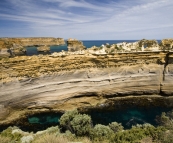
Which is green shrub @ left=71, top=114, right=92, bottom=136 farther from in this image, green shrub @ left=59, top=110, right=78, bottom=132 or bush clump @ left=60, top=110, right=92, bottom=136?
green shrub @ left=59, top=110, right=78, bottom=132

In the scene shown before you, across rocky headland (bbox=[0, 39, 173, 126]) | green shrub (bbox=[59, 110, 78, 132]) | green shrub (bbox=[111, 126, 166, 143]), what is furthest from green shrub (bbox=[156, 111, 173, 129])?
green shrub (bbox=[59, 110, 78, 132])

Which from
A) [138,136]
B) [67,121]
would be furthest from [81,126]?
[138,136]

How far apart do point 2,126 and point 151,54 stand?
19746 millimetres

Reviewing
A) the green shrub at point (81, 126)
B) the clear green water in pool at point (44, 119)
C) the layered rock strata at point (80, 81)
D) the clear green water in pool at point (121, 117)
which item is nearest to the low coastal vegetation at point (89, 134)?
the green shrub at point (81, 126)

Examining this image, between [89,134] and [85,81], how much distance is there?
10360mm

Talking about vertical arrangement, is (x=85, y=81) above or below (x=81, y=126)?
above

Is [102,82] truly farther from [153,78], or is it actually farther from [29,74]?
[29,74]

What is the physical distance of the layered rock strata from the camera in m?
19.6

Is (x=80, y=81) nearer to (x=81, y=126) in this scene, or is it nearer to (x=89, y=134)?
(x=81, y=126)

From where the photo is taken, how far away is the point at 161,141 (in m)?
8.48

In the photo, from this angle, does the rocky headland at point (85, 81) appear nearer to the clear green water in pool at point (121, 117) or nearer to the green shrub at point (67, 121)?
the clear green water in pool at point (121, 117)

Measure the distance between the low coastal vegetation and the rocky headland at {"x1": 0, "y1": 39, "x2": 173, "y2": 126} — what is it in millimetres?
5568

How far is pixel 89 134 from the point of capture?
12.7m

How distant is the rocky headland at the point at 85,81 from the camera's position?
1958 centimetres
